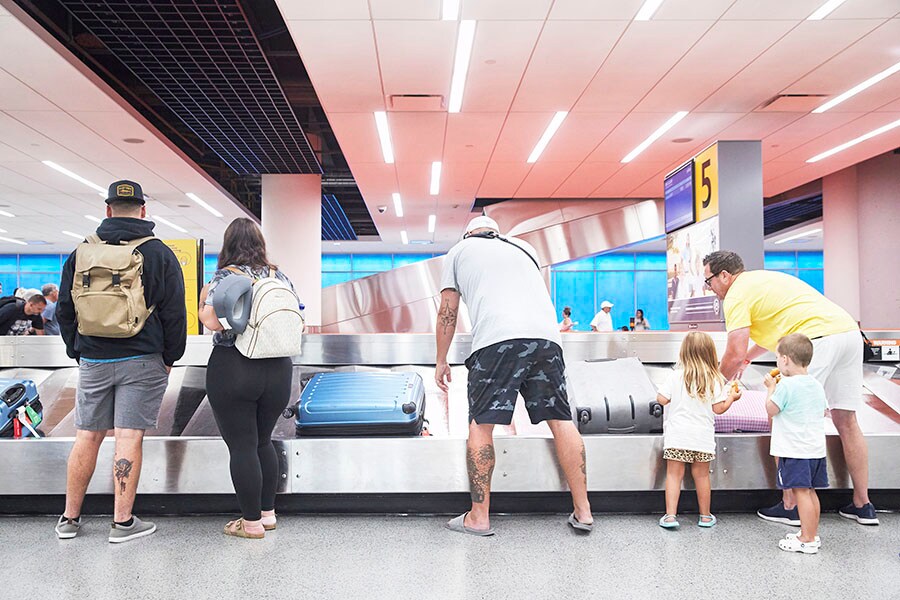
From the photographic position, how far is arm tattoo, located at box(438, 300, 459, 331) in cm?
356

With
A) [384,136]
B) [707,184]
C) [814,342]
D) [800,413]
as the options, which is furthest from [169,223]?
[800,413]

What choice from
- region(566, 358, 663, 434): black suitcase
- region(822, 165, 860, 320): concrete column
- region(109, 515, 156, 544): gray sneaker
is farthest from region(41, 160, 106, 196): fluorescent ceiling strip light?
region(822, 165, 860, 320): concrete column

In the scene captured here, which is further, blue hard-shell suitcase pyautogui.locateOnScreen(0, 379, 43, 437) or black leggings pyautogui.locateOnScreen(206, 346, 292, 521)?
blue hard-shell suitcase pyautogui.locateOnScreen(0, 379, 43, 437)

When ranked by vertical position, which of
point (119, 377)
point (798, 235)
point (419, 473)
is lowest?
point (419, 473)

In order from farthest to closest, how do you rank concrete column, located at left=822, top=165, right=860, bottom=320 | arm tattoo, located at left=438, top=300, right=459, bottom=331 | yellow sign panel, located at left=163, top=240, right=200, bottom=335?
concrete column, located at left=822, top=165, right=860, bottom=320, yellow sign panel, located at left=163, top=240, right=200, bottom=335, arm tattoo, located at left=438, top=300, right=459, bottom=331

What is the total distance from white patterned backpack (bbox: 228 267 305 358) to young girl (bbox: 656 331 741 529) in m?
1.92

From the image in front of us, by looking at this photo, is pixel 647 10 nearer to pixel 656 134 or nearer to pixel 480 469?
pixel 656 134

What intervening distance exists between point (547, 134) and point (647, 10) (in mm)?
4262

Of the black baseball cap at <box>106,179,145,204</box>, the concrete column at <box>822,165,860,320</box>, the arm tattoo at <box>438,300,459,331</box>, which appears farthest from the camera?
the concrete column at <box>822,165,860,320</box>

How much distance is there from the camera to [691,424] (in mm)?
3582

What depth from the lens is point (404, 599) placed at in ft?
8.48

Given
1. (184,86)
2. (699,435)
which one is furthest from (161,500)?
(184,86)

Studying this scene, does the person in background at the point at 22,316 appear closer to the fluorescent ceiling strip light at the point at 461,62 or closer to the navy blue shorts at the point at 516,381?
the fluorescent ceiling strip light at the point at 461,62

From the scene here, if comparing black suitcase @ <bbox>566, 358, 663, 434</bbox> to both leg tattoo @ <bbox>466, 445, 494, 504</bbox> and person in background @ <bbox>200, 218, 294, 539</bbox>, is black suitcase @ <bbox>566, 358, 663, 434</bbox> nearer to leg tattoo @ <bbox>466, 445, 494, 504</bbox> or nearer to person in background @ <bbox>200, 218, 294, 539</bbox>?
leg tattoo @ <bbox>466, 445, 494, 504</bbox>
